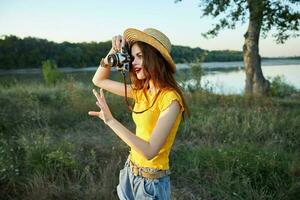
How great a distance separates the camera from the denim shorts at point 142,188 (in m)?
1.99

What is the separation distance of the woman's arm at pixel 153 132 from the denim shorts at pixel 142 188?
27 cm

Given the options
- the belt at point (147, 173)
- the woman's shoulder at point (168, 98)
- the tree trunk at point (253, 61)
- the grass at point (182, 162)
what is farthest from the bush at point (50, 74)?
the woman's shoulder at point (168, 98)

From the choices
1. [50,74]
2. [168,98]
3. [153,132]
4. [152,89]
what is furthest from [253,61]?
[153,132]

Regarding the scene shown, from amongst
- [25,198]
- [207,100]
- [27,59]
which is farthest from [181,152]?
[27,59]

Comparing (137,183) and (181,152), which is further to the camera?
(181,152)

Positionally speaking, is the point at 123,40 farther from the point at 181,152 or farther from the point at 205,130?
the point at 205,130

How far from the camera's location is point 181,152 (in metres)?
4.68

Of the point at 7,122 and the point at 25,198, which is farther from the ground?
the point at 7,122

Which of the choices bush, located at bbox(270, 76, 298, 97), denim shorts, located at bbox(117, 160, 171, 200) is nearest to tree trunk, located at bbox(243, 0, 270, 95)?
bush, located at bbox(270, 76, 298, 97)

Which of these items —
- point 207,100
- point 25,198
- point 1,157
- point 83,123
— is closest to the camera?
point 25,198

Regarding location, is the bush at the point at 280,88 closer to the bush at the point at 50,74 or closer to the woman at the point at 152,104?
the bush at the point at 50,74

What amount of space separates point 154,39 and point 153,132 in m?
0.47

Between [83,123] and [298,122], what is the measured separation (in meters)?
3.43

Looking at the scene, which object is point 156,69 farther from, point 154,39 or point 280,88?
point 280,88
